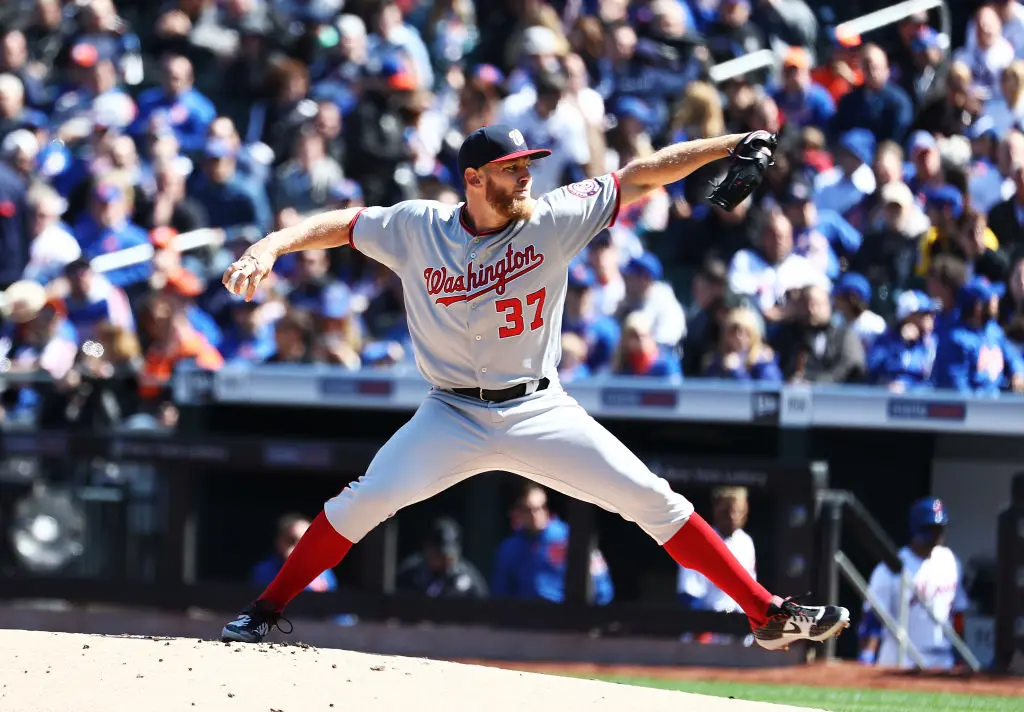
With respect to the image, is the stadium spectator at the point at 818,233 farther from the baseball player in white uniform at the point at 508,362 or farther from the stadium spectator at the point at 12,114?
the stadium spectator at the point at 12,114

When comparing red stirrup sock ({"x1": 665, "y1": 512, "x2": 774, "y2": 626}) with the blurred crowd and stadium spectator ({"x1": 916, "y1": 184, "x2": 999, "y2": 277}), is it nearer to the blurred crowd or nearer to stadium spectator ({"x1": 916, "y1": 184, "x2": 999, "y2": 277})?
the blurred crowd

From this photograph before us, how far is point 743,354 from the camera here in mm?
8648

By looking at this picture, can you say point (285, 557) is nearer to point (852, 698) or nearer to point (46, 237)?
point (852, 698)

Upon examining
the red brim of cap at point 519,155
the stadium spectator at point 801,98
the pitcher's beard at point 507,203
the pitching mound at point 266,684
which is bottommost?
the pitching mound at point 266,684

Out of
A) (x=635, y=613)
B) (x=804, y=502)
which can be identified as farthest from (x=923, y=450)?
(x=635, y=613)

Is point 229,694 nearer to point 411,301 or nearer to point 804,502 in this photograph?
point 411,301

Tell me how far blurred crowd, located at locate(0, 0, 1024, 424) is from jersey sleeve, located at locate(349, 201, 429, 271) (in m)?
3.44

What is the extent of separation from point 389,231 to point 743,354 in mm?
3650

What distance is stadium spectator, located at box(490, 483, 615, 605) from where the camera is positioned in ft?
27.1

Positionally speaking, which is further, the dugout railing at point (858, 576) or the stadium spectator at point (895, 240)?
the stadium spectator at point (895, 240)

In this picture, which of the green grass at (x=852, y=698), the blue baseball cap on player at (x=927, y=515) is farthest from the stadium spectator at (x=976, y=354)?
the green grass at (x=852, y=698)

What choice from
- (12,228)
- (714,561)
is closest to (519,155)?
(714,561)

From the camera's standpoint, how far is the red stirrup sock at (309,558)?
534 cm

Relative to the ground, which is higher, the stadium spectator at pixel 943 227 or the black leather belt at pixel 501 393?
the stadium spectator at pixel 943 227
